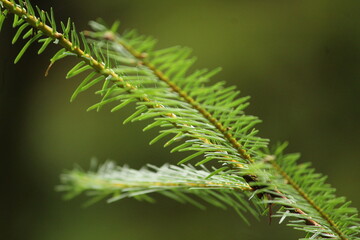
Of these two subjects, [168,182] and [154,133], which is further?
[154,133]

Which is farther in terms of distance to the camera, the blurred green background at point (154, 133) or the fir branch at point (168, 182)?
the blurred green background at point (154, 133)

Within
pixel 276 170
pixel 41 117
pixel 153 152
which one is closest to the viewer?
pixel 276 170

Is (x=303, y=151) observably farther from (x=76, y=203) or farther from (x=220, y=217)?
(x=76, y=203)

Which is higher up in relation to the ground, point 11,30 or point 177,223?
point 11,30

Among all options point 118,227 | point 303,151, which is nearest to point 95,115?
point 118,227

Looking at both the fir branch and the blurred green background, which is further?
the blurred green background

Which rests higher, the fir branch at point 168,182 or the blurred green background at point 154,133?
the blurred green background at point 154,133

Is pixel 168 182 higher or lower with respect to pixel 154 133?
lower

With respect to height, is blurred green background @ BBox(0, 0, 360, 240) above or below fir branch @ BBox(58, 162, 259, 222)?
above
